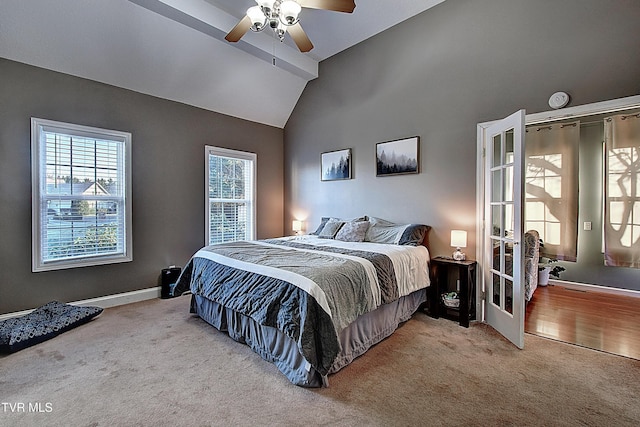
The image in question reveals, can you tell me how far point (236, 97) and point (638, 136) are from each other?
5.68 meters

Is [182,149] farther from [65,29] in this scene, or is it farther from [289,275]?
[289,275]

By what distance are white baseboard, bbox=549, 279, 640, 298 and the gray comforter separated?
355 cm

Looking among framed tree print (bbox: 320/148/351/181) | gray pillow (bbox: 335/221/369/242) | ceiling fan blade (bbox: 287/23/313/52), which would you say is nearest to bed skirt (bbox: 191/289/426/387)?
gray pillow (bbox: 335/221/369/242)

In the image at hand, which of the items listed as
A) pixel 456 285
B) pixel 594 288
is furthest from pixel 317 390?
pixel 594 288

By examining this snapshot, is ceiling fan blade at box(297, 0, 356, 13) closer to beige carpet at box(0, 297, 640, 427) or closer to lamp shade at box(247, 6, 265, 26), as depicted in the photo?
lamp shade at box(247, 6, 265, 26)

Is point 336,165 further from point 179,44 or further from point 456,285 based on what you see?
point 179,44

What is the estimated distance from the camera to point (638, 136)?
397 cm

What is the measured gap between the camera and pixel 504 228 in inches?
118

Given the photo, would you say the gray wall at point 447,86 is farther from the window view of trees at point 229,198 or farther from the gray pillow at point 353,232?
the window view of trees at point 229,198

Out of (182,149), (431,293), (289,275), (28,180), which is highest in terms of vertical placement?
(182,149)

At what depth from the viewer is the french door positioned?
8.73 feet

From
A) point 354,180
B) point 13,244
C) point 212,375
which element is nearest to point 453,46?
point 354,180

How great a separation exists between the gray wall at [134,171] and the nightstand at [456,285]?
3204 mm

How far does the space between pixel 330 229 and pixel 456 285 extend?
1.80 m
